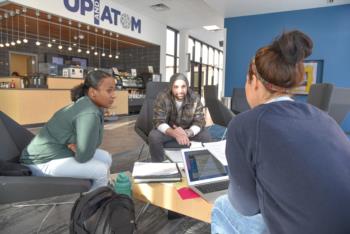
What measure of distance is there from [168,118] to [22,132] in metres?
1.36

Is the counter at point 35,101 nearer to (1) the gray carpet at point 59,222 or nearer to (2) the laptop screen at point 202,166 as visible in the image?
(1) the gray carpet at point 59,222

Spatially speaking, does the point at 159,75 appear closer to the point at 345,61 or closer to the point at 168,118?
the point at 345,61

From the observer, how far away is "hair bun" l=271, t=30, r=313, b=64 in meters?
0.76

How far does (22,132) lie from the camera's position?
2.00 m

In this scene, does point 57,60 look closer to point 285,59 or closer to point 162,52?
point 162,52

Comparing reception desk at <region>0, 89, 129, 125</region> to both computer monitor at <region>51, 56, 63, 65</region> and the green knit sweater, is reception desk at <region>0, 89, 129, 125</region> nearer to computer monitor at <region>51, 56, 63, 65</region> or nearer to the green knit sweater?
computer monitor at <region>51, 56, 63, 65</region>

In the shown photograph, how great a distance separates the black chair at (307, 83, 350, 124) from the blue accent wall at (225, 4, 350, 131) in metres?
2.19

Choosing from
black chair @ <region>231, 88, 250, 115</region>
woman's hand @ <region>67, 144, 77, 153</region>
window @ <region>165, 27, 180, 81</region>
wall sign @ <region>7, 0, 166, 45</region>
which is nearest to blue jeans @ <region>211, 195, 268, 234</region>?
woman's hand @ <region>67, 144, 77, 153</region>

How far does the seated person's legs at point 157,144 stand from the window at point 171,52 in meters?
7.30

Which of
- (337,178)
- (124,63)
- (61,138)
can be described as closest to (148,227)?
(61,138)

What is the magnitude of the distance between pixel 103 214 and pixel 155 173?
0.41 m

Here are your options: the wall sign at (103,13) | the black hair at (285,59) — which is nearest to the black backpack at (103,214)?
the black hair at (285,59)

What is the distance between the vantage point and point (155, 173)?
62.5 inches

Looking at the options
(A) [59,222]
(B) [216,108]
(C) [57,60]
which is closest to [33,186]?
(A) [59,222]
